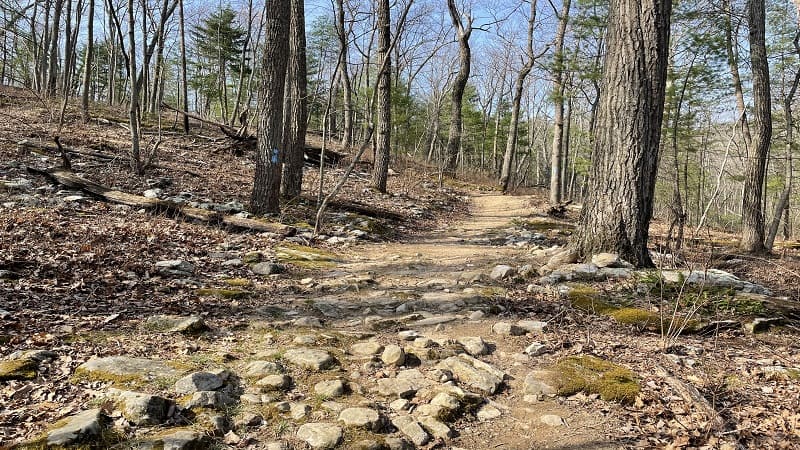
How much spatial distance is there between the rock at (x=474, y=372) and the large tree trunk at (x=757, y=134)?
10363mm

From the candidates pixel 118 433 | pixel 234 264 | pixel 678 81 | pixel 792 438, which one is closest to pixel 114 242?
pixel 234 264

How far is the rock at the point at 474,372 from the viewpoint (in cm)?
320

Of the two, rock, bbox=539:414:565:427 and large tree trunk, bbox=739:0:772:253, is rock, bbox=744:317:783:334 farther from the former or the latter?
large tree trunk, bbox=739:0:772:253

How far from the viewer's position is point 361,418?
106 inches

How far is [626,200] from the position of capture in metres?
5.42

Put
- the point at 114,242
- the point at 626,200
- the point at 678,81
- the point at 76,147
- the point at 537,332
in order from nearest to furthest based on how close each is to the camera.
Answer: the point at 537,332 → the point at 626,200 → the point at 114,242 → the point at 76,147 → the point at 678,81

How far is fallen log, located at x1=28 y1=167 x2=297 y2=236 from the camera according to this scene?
7.64 m

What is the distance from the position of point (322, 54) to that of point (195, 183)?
26901 millimetres

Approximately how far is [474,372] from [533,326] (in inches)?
42.6

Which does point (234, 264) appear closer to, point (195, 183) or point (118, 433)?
point (118, 433)

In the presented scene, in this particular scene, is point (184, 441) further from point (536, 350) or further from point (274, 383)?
point (536, 350)

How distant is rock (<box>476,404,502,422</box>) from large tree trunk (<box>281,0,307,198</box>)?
25.8ft

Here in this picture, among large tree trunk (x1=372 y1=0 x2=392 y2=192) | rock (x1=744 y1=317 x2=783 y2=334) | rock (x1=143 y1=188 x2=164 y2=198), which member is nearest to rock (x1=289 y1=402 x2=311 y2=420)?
rock (x1=744 y1=317 x2=783 y2=334)

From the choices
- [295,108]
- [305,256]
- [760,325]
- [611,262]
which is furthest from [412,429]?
[295,108]
